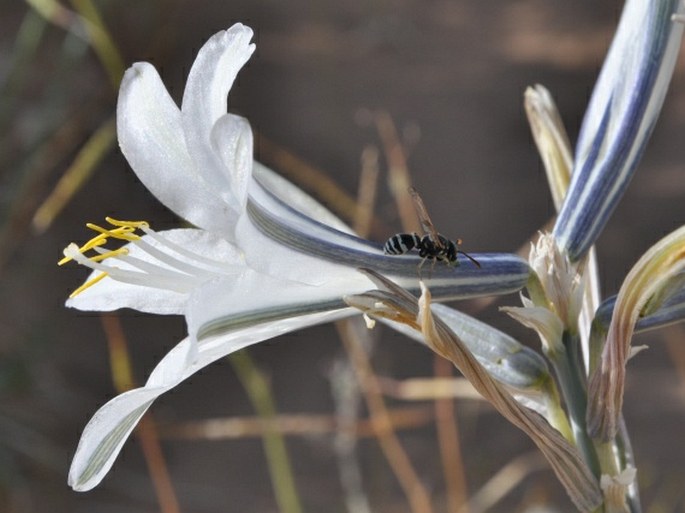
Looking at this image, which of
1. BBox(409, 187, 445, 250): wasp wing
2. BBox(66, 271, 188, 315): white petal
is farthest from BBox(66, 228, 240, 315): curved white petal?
BBox(409, 187, 445, 250): wasp wing

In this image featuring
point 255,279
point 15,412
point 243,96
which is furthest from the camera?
point 243,96

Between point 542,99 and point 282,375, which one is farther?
point 282,375

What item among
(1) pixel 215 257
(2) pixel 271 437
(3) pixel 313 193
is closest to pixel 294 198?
(1) pixel 215 257

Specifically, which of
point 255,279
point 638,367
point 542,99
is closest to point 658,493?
point 638,367

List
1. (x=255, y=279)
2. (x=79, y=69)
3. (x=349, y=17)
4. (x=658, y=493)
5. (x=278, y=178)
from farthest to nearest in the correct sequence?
(x=349, y=17)
(x=79, y=69)
(x=658, y=493)
(x=278, y=178)
(x=255, y=279)

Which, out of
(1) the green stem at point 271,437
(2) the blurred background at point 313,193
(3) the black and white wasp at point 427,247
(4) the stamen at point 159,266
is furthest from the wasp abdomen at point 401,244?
(2) the blurred background at point 313,193

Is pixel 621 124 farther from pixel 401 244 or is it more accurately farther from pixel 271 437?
pixel 271 437

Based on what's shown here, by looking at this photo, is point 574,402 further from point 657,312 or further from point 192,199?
point 192,199

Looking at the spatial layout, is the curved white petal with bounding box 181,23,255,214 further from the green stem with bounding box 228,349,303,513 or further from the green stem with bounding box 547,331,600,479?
the green stem with bounding box 228,349,303,513
